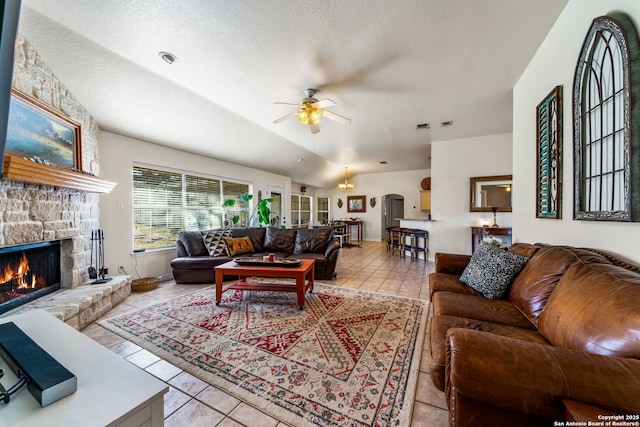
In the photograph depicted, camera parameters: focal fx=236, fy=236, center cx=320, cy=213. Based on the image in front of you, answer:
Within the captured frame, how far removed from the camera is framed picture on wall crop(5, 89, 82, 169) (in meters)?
2.14

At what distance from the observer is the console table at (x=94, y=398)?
2.35ft

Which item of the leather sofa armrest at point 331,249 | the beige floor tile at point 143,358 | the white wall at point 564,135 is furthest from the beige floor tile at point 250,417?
the leather sofa armrest at point 331,249

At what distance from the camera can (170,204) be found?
452 centimetres

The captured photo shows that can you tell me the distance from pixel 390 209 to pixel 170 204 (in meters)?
8.22

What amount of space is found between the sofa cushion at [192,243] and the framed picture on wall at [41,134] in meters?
1.67

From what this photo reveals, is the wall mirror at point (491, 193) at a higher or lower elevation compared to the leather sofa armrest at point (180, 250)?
higher

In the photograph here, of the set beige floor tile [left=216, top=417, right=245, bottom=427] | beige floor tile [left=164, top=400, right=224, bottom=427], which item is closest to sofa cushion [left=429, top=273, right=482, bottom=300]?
beige floor tile [left=216, top=417, right=245, bottom=427]

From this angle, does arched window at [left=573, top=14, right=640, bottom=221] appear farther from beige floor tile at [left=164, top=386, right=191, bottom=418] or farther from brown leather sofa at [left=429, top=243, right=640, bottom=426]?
beige floor tile at [left=164, top=386, right=191, bottom=418]

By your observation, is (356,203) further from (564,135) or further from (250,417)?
(250,417)

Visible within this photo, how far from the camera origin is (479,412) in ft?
3.05

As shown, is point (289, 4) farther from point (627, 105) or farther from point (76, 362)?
point (76, 362)

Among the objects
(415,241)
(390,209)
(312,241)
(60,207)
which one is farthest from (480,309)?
(390,209)

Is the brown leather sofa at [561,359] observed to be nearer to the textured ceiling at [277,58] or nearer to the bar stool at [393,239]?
the textured ceiling at [277,58]

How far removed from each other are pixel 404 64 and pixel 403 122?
1.84m
